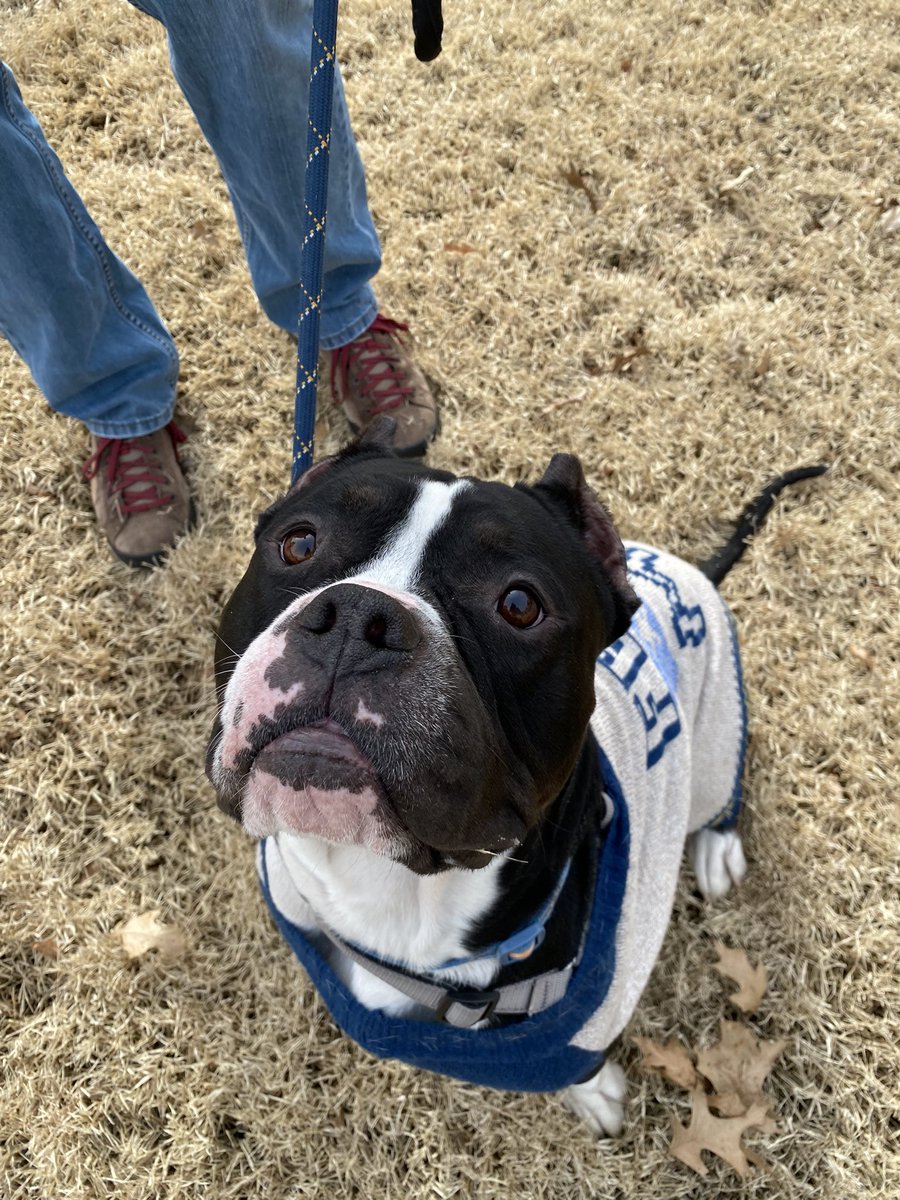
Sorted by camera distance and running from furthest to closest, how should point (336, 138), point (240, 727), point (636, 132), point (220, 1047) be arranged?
point (636, 132) → point (336, 138) → point (220, 1047) → point (240, 727)

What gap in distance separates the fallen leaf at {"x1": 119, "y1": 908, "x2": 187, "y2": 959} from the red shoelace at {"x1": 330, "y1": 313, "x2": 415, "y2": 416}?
2.06 m

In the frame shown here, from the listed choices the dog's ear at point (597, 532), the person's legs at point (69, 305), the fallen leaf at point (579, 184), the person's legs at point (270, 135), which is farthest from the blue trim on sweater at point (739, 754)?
the fallen leaf at point (579, 184)

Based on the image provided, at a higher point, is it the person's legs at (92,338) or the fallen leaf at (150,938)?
the person's legs at (92,338)

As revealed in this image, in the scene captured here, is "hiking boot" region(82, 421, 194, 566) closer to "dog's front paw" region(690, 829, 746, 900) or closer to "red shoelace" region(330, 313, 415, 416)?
"red shoelace" region(330, 313, 415, 416)

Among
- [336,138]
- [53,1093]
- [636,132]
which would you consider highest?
[336,138]

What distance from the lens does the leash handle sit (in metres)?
1.85

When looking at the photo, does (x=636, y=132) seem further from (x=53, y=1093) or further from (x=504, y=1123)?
(x=53, y=1093)

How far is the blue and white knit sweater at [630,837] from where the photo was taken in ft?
6.40

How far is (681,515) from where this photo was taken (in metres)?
3.55

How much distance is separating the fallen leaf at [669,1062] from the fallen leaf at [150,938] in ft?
4.77

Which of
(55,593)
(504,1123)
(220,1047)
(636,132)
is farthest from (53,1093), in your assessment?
(636,132)

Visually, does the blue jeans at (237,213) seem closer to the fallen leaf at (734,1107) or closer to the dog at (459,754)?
→ the dog at (459,754)

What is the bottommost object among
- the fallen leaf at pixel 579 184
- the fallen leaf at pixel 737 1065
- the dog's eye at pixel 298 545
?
the fallen leaf at pixel 737 1065

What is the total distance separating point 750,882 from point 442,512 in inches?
76.2
